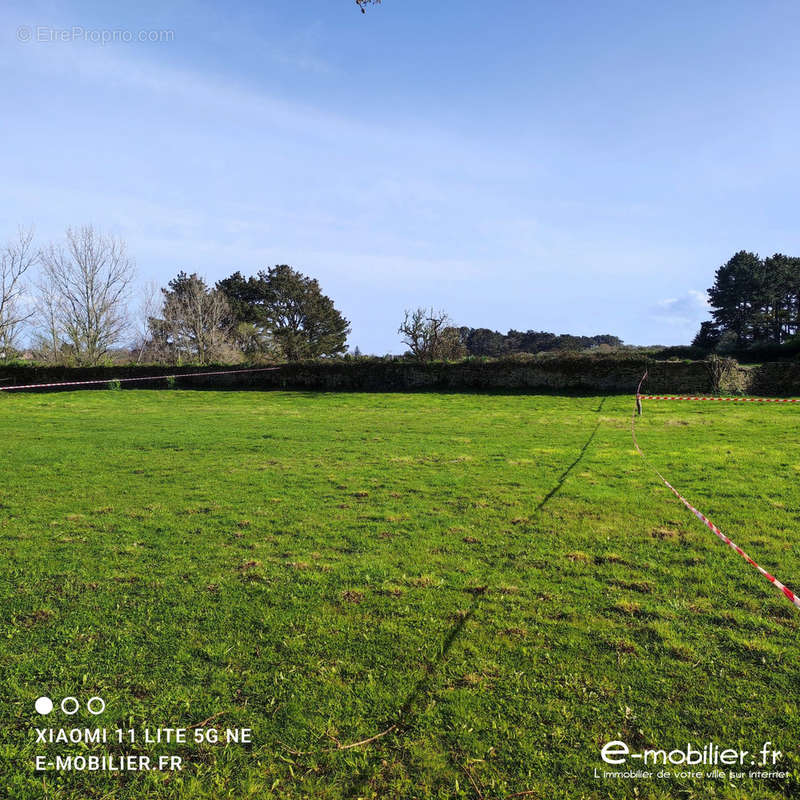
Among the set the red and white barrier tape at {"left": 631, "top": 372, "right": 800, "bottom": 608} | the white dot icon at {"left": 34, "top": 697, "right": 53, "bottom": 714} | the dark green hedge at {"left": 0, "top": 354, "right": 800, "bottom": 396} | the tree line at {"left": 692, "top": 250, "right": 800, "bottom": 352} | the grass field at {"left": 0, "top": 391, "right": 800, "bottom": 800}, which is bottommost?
the white dot icon at {"left": 34, "top": 697, "right": 53, "bottom": 714}

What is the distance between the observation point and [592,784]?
2.61 m

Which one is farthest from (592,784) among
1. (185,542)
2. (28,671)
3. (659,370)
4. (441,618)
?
(659,370)

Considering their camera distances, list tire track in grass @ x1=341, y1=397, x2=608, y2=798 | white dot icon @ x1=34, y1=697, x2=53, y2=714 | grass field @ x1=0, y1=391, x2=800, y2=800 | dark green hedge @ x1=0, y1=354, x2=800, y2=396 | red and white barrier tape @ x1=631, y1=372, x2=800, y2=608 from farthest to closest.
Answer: dark green hedge @ x1=0, y1=354, x2=800, y2=396 < red and white barrier tape @ x1=631, y1=372, x2=800, y2=608 < white dot icon @ x1=34, y1=697, x2=53, y2=714 < grass field @ x1=0, y1=391, x2=800, y2=800 < tire track in grass @ x1=341, y1=397, x2=608, y2=798

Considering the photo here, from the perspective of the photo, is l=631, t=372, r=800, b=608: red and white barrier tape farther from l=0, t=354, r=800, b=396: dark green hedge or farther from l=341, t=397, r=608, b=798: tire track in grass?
l=0, t=354, r=800, b=396: dark green hedge

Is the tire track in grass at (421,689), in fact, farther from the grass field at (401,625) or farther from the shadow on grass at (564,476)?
the shadow on grass at (564,476)

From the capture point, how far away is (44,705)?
3178mm

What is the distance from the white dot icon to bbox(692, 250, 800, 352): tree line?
5884 centimetres

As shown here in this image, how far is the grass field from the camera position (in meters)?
2.76

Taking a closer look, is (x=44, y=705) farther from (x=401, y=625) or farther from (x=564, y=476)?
(x=564, y=476)

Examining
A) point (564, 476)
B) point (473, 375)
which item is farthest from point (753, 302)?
point (564, 476)

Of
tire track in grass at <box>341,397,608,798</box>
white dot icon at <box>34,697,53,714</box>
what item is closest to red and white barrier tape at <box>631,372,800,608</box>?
tire track in grass at <box>341,397,608,798</box>

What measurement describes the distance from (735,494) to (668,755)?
6.19 metres

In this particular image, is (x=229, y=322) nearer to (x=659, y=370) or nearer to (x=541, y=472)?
(x=659, y=370)

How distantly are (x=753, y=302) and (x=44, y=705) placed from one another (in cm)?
6590
